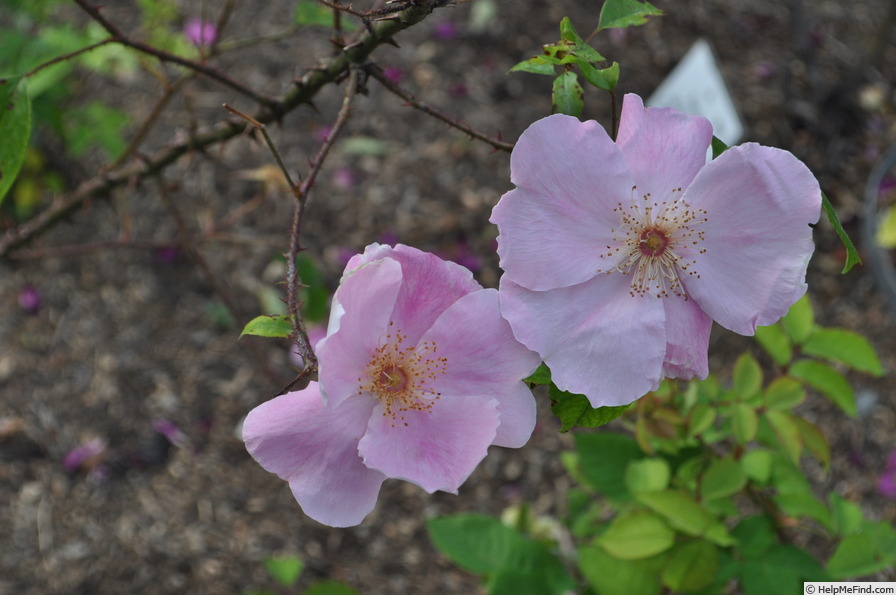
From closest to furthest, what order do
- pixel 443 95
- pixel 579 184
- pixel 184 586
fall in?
pixel 579 184, pixel 184 586, pixel 443 95

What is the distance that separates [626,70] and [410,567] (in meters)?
2.12

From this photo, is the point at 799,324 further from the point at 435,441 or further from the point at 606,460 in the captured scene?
the point at 435,441

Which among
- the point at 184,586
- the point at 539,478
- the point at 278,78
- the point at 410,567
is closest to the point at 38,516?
the point at 184,586

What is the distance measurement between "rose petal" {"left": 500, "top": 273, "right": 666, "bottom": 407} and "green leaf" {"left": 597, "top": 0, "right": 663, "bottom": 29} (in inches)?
12.9

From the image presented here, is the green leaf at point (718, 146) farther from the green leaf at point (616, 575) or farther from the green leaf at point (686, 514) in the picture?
the green leaf at point (616, 575)

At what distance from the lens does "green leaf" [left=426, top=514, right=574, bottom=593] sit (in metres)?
1.60

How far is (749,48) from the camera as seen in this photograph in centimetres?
337

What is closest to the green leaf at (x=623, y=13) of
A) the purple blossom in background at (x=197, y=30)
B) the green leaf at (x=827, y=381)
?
the green leaf at (x=827, y=381)

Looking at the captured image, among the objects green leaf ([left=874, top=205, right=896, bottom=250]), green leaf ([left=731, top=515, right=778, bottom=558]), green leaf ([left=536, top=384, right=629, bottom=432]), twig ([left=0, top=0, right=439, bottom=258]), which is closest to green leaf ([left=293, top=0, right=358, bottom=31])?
twig ([left=0, top=0, right=439, bottom=258])

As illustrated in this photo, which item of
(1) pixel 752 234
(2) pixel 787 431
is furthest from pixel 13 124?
(2) pixel 787 431

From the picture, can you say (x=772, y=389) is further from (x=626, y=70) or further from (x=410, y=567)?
(x=626, y=70)

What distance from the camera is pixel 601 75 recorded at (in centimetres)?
85

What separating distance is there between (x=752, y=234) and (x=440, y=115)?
0.40 m

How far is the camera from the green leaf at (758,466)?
1440 mm
